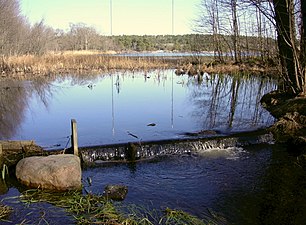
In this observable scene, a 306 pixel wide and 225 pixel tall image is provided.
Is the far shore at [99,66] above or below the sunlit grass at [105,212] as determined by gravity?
above

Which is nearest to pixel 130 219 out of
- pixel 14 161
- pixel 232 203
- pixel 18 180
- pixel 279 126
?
pixel 232 203

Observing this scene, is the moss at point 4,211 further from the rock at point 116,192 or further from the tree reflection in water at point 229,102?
the tree reflection in water at point 229,102

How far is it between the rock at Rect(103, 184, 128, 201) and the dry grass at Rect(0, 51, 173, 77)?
18.8 m

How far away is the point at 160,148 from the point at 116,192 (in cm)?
233

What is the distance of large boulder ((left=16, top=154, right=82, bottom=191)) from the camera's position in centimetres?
570

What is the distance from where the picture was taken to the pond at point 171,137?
17.0ft

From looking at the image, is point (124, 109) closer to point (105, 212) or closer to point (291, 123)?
point (291, 123)

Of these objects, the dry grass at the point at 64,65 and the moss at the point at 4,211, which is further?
the dry grass at the point at 64,65

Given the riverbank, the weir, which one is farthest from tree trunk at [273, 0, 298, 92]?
the weir

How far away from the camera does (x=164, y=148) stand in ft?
25.3

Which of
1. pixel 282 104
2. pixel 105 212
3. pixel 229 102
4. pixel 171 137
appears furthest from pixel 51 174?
pixel 229 102

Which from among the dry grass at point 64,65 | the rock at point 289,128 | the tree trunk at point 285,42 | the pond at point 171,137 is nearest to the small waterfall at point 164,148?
the pond at point 171,137

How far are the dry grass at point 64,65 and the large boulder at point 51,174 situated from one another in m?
17.9

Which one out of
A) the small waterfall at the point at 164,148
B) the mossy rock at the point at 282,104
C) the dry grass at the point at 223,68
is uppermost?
the dry grass at the point at 223,68
